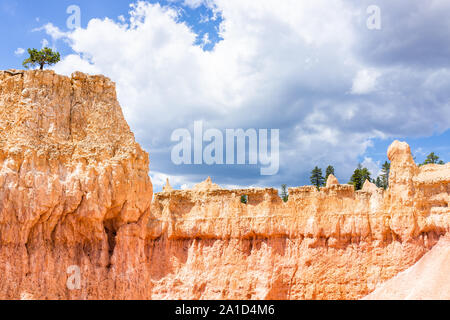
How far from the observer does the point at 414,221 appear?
105 feet

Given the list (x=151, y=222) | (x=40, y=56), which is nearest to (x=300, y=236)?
(x=151, y=222)

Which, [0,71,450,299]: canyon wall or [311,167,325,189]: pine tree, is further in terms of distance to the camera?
[311,167,325,189]: pine tree

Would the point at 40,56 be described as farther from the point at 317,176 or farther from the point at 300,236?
the point at 317,176

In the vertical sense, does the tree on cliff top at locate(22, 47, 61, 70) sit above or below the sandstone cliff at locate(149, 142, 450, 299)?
above

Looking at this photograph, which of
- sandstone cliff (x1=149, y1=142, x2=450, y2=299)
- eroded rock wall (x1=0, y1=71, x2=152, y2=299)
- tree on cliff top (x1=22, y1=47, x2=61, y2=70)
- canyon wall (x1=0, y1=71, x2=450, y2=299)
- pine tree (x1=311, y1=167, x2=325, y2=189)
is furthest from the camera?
pine tree (x1=311, y1=167, x2=325, y2=189)

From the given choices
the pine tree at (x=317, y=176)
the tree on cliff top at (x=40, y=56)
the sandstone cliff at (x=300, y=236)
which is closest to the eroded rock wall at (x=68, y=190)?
the tree on cliff top at (x=40, y=56)

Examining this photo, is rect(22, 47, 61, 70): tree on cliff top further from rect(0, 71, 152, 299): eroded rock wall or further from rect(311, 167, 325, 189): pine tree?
rect(311, 167, 325, 189): pine tree

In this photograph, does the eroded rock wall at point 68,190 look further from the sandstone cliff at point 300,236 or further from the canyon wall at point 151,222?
the sandstone cliff at point 300,236

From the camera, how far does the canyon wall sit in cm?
1232

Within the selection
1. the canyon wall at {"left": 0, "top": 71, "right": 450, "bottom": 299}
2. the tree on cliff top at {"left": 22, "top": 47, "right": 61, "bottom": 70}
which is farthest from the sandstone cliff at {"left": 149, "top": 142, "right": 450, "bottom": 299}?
the tree on cliff top at {"left": 22, "top": 47, "right": 61, "bottom": 70}

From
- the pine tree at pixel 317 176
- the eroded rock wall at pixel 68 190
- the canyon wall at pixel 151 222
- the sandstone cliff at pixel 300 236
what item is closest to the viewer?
Answer: the eroded rock wall at pixel 68 190

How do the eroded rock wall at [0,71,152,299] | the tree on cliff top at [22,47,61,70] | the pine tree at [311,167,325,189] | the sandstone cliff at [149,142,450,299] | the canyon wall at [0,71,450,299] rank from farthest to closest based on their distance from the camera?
the pine tree at [311,167,325,189], the sandstone cliff at [149,142,450,299], the tree on cliff top at [22,47,61,70], the canyon wall at [0,71,450,299], the eroded rock wall at [0,71,152,299]

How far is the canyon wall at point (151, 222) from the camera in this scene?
1232 cm
